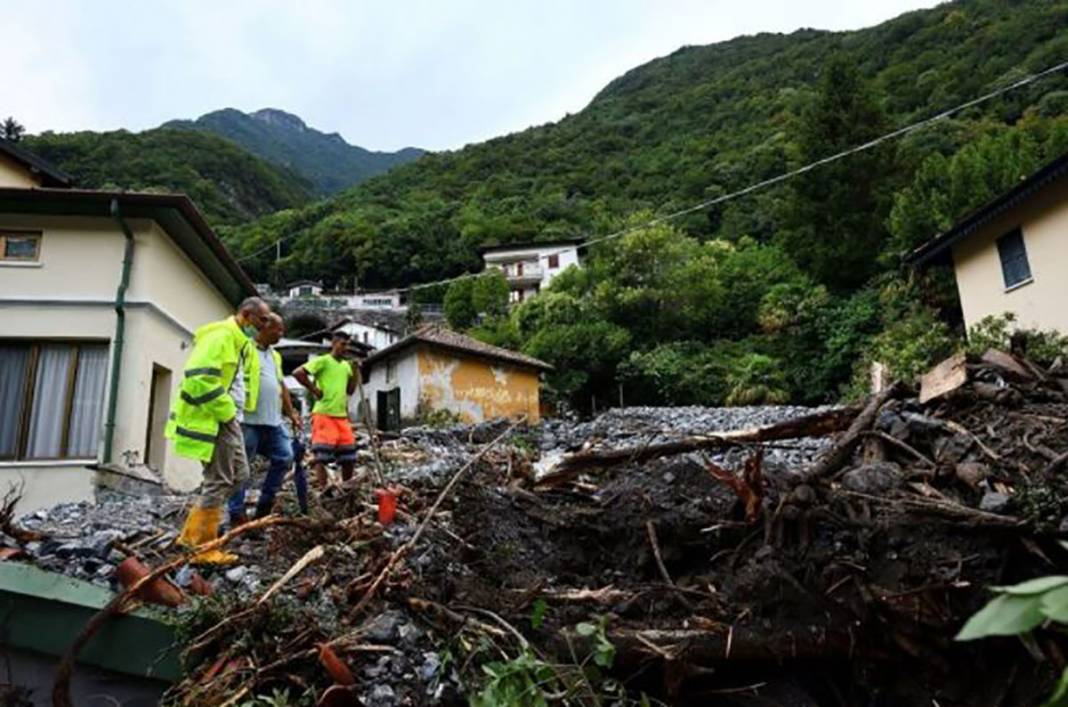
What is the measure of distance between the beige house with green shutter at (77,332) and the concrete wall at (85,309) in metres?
0.01

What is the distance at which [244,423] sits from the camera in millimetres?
5316

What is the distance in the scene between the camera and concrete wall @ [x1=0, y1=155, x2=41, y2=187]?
12.9 meters

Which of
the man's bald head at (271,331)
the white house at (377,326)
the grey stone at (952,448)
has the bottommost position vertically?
the grey stone at (952,448)

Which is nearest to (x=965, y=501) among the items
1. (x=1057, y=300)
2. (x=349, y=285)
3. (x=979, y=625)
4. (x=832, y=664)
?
(x=832, y=664)

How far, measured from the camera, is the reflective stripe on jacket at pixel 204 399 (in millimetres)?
4523

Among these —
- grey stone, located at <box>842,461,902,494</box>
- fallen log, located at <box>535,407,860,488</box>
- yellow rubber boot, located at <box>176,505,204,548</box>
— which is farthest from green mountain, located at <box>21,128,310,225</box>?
grey stone, located at <box>842,461,902,494</box>

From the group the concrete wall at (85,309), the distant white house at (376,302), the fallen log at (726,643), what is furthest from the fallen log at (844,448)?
the distant white house at (376,302)

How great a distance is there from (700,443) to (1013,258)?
1233cm

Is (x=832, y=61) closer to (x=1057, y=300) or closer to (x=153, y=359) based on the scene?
(x=1057, y=300)

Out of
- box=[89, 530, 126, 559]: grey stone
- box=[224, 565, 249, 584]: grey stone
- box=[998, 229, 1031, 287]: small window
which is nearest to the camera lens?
box=[224, 565, 249, 584]: grey stone

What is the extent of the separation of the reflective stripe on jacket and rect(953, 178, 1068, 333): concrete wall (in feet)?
46.2

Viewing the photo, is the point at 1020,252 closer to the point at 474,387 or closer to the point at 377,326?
the point at 474,387

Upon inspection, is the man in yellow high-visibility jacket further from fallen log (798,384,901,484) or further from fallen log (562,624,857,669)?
fallen log (798,384,901,484)

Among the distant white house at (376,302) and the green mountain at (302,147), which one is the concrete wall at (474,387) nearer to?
the distant white house at (376,302)
